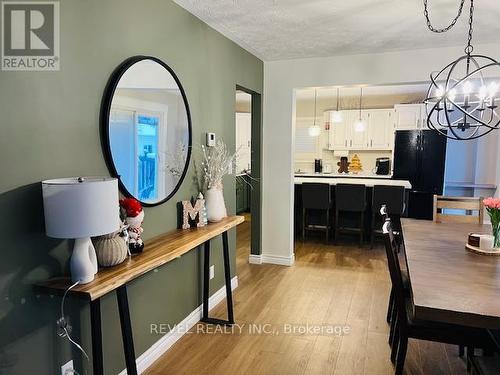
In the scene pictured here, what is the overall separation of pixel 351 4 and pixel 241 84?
143 centimetres

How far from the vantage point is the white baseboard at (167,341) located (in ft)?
7.56

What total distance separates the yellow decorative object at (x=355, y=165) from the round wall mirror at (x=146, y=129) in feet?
18.6

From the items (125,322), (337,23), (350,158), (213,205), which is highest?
(337,23)

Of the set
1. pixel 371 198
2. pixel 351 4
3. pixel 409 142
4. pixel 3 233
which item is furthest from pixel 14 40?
pixel 409 142

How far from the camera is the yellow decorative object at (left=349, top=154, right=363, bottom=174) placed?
769cm

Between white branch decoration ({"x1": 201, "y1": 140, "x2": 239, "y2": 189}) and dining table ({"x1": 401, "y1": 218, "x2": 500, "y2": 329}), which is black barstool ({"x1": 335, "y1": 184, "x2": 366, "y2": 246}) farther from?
white branch decoration ({"x1": 201, "y1": 140, "x2": 239, "y2": 189})

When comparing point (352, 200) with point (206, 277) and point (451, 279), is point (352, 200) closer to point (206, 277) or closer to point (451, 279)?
point (206, 277)

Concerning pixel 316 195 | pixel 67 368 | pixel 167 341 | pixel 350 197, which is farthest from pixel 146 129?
pixel 350 197

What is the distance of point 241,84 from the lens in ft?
12.2

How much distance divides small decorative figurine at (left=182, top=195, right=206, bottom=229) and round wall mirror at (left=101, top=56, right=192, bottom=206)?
0.62 ft

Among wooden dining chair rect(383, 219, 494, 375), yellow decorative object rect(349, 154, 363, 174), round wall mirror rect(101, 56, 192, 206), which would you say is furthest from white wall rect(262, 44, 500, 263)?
yellow decorative object rect(349, 154, 363, 174)

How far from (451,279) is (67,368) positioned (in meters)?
1.96

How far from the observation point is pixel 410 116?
22.8ft

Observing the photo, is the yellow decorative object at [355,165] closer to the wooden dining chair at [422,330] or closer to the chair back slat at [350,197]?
the chair back slat at [350,197]
